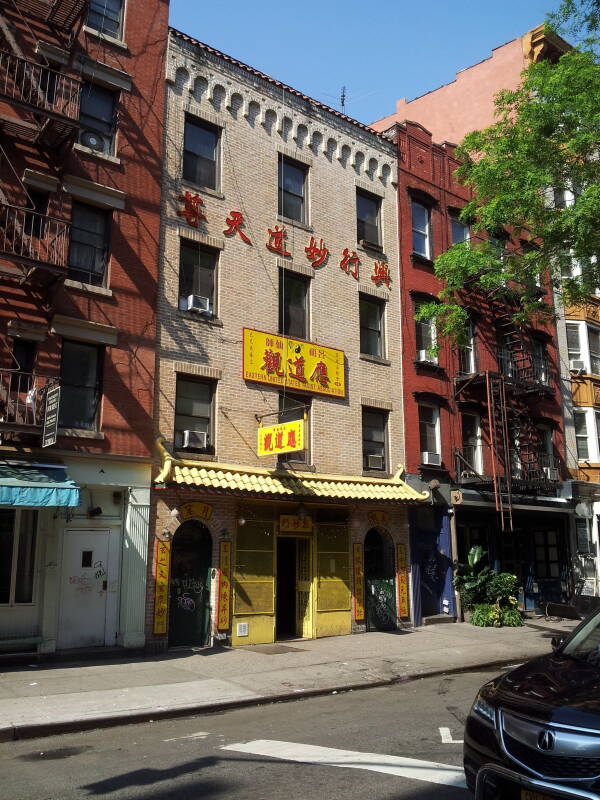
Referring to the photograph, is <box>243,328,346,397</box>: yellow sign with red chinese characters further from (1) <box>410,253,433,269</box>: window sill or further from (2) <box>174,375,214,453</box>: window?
(1) <box>410,253,433,269</box>: window sill

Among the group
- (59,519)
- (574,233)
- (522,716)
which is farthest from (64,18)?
(522,716)

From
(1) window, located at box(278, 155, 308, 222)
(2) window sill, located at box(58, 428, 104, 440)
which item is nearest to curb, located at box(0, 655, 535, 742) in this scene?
(2) window sill, located at box(58, 428, 104, 440)

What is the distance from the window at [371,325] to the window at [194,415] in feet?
19.2

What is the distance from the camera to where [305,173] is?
20.4 m

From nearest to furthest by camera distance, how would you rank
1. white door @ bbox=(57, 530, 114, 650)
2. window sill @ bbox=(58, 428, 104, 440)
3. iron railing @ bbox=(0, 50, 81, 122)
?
white door @ bbox=(57, 530, 114, 650) < window sill @ bbox=(58, 428, 104, 440) < iron railing @ bbox=(0, 50, 81, 122)

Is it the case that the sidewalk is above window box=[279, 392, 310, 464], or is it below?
below

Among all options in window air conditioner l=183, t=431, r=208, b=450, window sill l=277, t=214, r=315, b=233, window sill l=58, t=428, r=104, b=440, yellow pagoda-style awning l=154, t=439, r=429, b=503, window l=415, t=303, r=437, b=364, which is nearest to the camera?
window sill l=58, t=428, r=104, b=440

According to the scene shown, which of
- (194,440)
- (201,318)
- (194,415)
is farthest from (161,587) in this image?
(201,318)

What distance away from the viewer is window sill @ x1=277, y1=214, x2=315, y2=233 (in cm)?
1916

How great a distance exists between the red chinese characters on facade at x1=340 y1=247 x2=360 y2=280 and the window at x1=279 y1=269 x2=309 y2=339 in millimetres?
1597

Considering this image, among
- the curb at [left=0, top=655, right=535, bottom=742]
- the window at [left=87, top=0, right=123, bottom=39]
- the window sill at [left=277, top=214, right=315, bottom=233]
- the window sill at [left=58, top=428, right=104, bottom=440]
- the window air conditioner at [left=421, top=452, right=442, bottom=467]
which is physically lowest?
the curb at [left=0, top=655, right=535, bottom=742]

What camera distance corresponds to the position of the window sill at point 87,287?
47.9ft

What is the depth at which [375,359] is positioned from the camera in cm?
2066

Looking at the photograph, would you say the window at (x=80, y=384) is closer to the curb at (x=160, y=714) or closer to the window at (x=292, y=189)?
the curb at (x=160, y=714)
